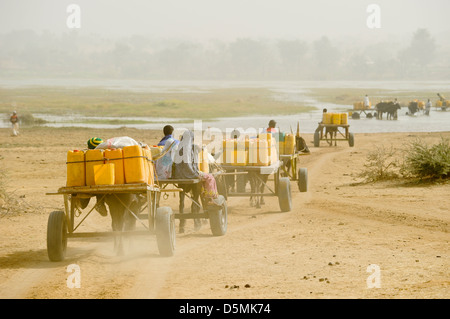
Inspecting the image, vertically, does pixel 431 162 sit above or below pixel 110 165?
below

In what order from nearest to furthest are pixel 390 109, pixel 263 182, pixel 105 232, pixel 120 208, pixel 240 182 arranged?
pixel 105 232, pixel 120 208, pixel 263 182, pixel 240 182, pixel 390 109

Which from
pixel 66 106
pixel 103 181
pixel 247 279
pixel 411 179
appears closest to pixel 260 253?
pixel 247 279

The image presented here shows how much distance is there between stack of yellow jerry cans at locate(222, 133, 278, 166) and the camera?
53.2 ft

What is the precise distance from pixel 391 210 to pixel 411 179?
496 cm

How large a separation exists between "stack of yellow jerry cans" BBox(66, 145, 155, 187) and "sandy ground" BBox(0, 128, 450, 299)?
4.34ft

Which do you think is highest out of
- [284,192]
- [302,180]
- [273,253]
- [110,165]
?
[110,165]

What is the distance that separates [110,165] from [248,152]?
5629 mm

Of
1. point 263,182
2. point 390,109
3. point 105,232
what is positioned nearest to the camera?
point 105,232

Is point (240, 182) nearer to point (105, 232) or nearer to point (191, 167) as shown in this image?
point (191, 167)

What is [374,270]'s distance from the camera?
34.8 ft

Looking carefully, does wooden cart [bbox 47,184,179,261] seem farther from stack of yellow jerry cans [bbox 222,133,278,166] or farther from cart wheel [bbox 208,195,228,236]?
stack of yellow jerry cans [bbox 222,133,278,166]

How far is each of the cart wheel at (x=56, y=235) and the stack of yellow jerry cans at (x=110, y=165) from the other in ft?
1.98

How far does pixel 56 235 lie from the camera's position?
37.5 feet

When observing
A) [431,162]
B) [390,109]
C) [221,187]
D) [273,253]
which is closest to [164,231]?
[273,253]
